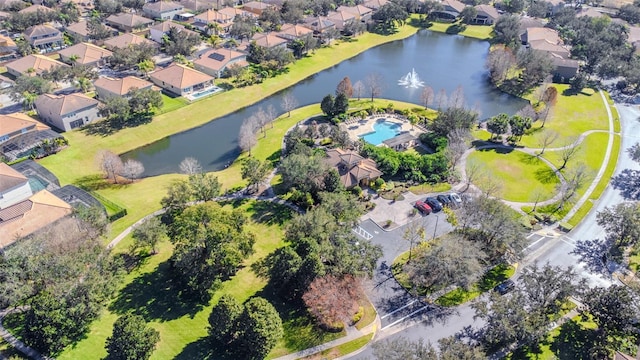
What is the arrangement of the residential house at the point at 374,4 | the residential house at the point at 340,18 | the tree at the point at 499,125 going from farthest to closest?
the residential house at the point at 374,4
the residential house at the point at 340,18
the tree at the point at 499,125

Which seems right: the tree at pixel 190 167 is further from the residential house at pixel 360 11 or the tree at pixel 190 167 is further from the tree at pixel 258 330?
the residential house at pixel 360 11

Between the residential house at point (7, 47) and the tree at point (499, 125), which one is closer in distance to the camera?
the tree at point (499, 125)

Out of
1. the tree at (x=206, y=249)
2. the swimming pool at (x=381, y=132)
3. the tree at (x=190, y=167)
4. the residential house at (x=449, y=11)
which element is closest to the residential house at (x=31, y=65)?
the tree at (x=190, y=167)

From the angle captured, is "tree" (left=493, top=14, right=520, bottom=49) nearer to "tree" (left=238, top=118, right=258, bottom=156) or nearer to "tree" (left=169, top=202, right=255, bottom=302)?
"tree" (left=238, top=118, right=258, bottom=156)

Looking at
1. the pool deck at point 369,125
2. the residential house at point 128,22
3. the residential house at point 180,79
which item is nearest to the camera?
the pool deck at point 369,125

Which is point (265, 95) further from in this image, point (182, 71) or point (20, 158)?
point (20, 158)

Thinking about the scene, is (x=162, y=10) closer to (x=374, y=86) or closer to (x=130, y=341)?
(x=374, y=86)
